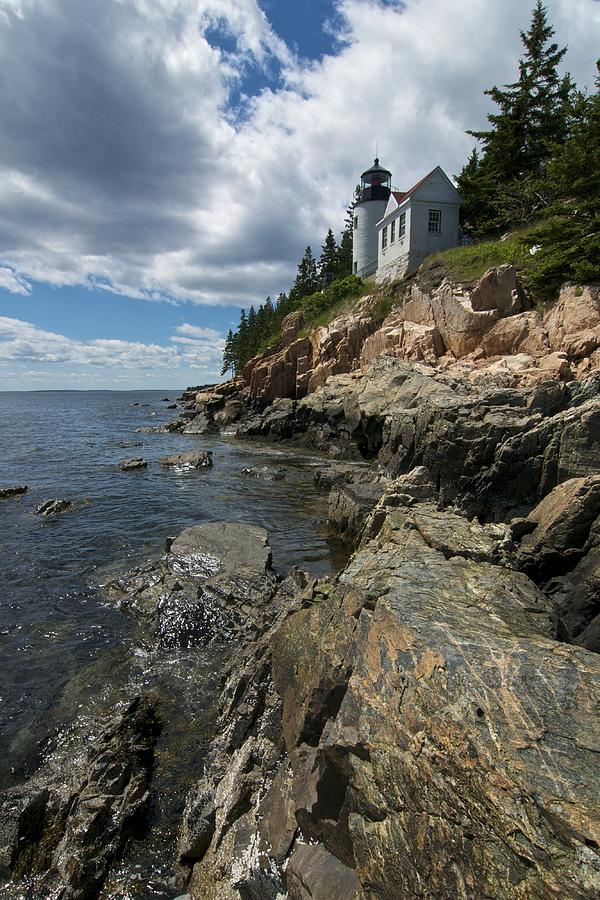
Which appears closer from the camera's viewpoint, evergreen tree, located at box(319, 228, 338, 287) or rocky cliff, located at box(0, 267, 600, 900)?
rocky cliff, located at box(0, 267, 600, 900)

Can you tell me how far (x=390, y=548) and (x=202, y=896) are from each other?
5114 mm

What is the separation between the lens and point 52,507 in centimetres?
1905

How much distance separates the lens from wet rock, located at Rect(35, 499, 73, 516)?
18812 mm

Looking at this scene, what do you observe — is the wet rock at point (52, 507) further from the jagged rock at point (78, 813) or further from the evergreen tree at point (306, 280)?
the evergreen tree at point (306, 280)

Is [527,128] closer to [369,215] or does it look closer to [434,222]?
[434,222]

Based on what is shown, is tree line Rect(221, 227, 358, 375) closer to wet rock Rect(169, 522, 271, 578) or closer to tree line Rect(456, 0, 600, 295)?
tree line Rect(456, 0, 600, 295)

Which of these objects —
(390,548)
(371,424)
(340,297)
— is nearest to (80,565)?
(390,548)

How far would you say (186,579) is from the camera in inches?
459

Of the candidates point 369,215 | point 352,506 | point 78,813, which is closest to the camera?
point 78,813

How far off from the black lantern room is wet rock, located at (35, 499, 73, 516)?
5296 cm

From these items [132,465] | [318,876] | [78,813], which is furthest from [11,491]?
[318,876]

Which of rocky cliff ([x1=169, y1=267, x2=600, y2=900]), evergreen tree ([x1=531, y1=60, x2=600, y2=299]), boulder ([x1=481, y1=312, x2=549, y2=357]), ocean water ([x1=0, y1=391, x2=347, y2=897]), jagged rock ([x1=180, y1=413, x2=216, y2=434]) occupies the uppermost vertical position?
evergreen tree ([x1=531, y1=60, x2=600, y2=299])

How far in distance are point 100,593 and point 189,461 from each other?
58.1ft

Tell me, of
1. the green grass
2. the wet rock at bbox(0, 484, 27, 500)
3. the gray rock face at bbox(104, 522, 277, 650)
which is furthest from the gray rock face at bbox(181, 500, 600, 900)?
the green grass
